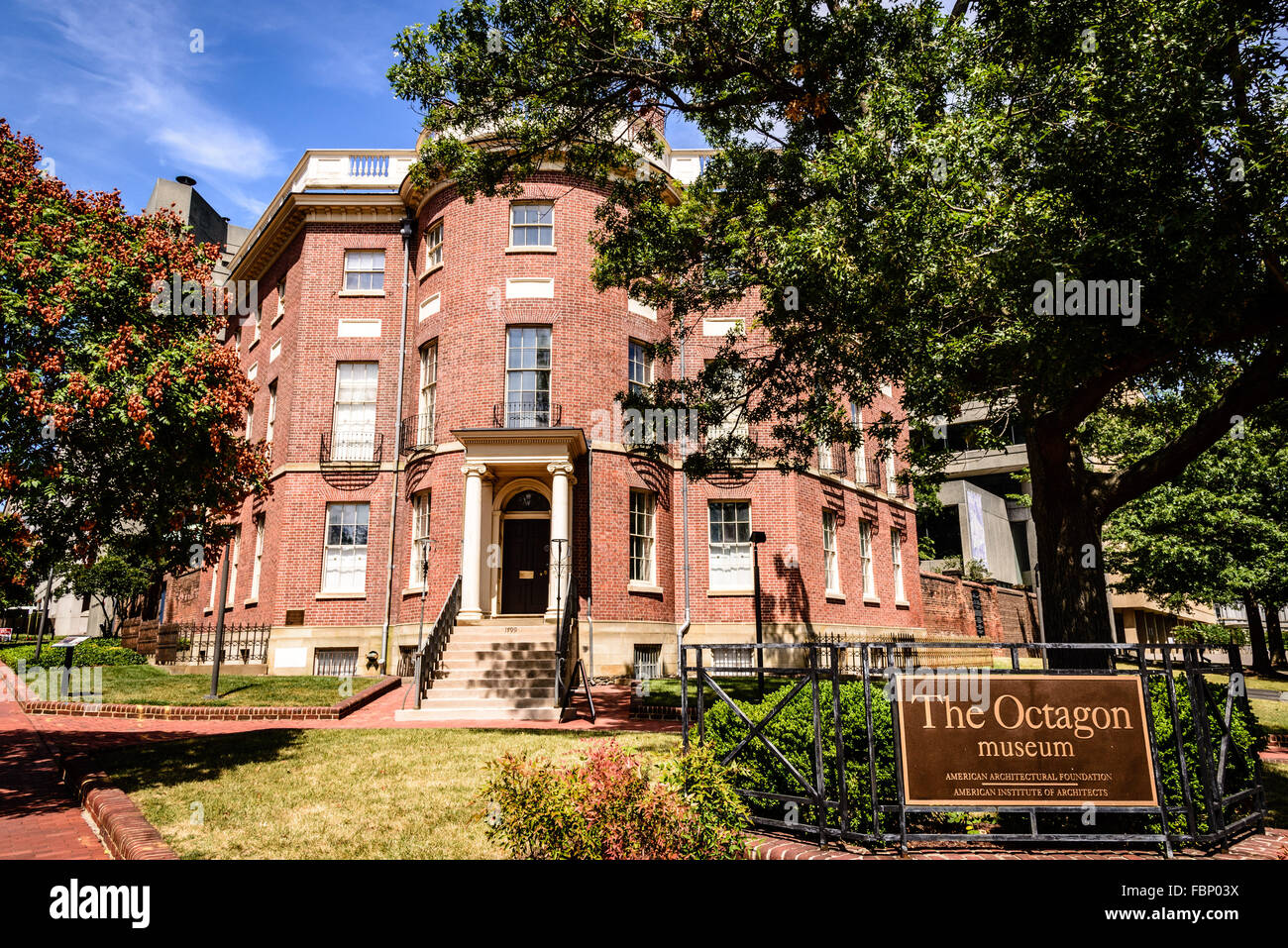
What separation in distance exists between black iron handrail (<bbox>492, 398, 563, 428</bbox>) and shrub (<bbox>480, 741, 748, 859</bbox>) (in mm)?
14078

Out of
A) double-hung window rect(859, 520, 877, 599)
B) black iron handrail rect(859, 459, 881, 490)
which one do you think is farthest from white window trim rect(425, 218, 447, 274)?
double-hung window rect(859, 520, 877, 599)

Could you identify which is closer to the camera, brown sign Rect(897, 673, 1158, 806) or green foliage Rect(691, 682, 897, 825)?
brown sign Rect(897, 673, 1158, 806)

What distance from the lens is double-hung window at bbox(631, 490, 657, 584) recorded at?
19.2 metres

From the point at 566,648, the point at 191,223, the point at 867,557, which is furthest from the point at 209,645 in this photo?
the point at 191,223

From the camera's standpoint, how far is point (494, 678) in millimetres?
14477

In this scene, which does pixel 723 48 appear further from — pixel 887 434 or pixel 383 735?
pixel 383 735

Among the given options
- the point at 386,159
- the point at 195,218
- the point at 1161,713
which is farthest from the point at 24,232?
the point at 195,218

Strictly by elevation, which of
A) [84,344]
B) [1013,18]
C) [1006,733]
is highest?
[1013,18]

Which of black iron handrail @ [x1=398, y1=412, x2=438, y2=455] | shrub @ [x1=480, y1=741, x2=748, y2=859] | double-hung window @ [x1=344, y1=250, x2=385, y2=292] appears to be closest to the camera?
shrub @ [x1=480, y1=741, x2=748, y2=859]

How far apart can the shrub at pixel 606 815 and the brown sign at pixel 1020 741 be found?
1988 millimetres

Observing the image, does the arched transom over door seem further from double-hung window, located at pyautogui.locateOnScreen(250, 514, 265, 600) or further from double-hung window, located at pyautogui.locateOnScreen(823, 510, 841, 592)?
double-hung window, located at pyautogui.locateOnScreen(823, 510, 841, 592)

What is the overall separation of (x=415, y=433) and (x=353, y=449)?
2.01m

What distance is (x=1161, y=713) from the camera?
6.71 metres

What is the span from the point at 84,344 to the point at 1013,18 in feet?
35.8
